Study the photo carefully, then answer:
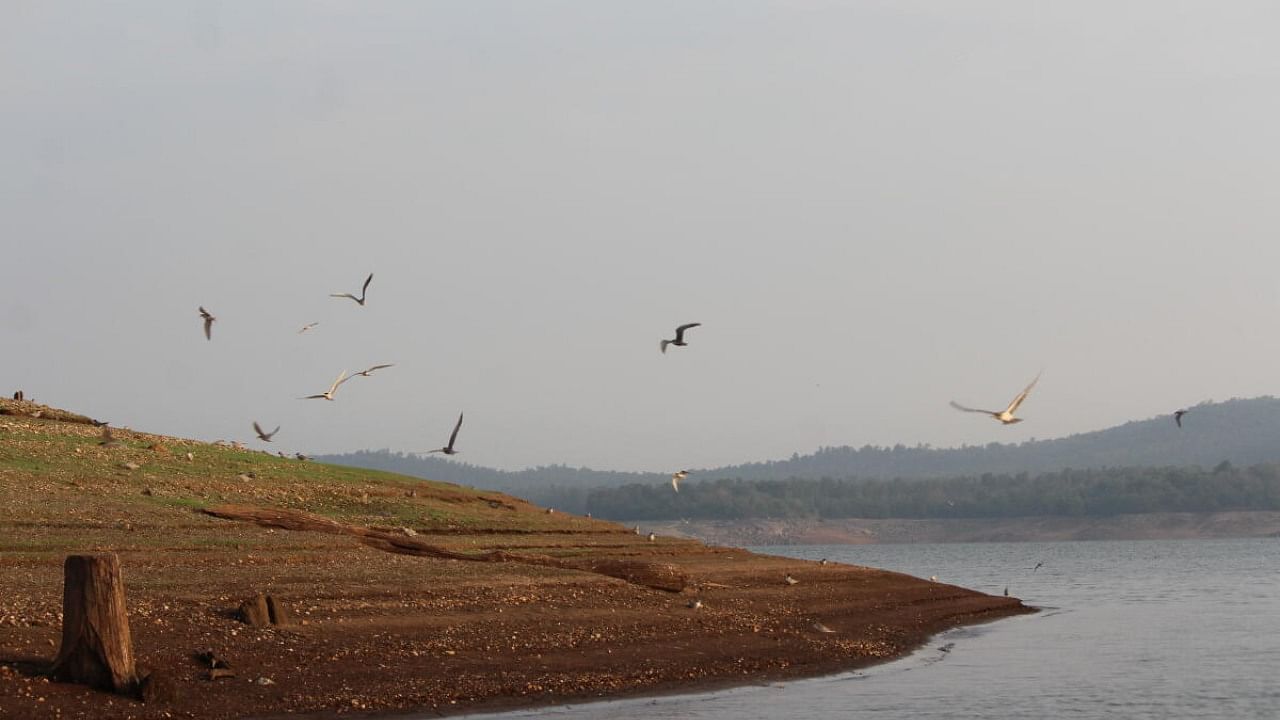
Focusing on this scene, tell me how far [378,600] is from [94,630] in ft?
28.0

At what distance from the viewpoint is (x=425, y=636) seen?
28016 mm

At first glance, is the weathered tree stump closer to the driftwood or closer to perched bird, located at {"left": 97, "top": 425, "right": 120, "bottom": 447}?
the driftwood

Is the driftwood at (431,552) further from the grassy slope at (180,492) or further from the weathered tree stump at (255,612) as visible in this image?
the weathered tree stump at (255,612)

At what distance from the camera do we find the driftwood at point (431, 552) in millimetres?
39062

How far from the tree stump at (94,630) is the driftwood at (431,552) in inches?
650

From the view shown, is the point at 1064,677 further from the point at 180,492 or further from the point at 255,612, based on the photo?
the point at 180,492

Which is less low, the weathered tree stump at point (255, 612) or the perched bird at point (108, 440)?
the perched bird at point (108, 440)

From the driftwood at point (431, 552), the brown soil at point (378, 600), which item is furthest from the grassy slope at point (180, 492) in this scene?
the driftwood at point (431, 552)

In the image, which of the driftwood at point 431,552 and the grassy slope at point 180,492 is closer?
the grassy slope at point 180,492

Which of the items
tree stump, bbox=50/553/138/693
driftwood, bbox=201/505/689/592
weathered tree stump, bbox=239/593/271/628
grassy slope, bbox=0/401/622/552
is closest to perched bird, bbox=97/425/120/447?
grassy slope, bbox=0/401/622/552

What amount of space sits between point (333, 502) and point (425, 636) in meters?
21.0

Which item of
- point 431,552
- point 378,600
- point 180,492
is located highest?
point 180,492

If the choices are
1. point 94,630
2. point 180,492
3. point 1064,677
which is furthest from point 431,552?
point 94,630

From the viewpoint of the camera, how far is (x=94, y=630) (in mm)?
21781
